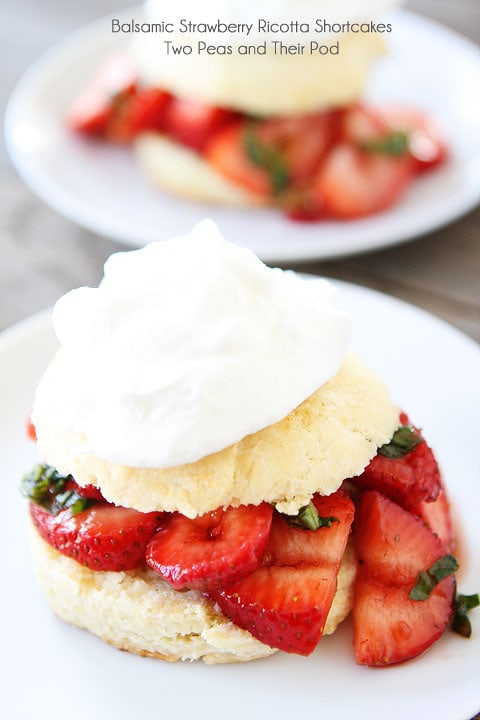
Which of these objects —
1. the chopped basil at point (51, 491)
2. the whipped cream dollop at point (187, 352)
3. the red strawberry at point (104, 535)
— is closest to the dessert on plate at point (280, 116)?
the whipped cream dollop at point (187, 352)

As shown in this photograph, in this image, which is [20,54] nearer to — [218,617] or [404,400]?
[404,400]

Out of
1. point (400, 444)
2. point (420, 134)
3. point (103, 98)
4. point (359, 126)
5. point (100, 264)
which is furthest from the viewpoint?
point (103, 98)

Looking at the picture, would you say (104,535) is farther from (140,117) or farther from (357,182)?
(140,117)

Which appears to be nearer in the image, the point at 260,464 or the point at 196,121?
the point at 260,464

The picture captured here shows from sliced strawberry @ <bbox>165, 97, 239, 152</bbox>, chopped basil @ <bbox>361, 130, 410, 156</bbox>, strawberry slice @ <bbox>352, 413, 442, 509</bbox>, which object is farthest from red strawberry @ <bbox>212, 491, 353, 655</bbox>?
sliced strawberry @ <bbox>165, 97, 239, 152</bbox>

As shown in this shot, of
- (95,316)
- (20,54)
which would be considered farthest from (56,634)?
(20,54)

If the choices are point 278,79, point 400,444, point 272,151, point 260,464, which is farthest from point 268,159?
point 260,464

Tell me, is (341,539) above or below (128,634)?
above
